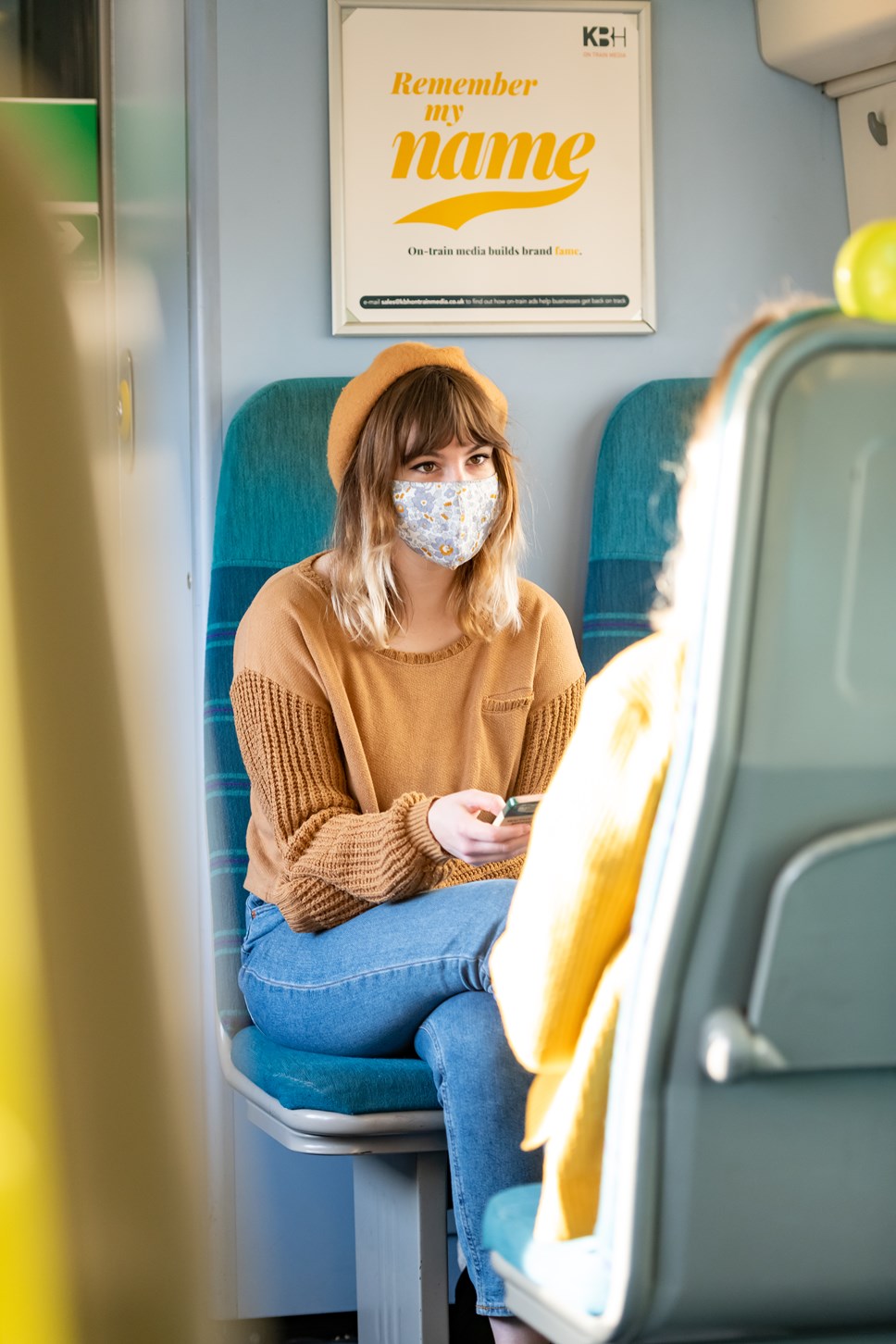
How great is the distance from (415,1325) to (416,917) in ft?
1.70

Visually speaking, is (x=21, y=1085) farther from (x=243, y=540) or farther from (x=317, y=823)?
(x=243, y=540)

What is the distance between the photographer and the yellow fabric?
1007 mm

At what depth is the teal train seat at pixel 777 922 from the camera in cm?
87

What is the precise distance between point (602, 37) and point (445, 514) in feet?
3.26

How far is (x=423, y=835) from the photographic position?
169 cm

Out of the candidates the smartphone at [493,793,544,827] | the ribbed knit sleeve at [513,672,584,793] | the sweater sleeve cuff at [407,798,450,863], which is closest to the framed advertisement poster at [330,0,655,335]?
the ribbed knit sleeve at [513,672,584,793]

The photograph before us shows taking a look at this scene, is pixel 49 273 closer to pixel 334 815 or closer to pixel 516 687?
pixel 334 815

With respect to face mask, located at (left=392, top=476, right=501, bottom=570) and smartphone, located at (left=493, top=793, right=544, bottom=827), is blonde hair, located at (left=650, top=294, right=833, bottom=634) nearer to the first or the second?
smartphone, located at (left=493, top=793, right=544, bottom=827)

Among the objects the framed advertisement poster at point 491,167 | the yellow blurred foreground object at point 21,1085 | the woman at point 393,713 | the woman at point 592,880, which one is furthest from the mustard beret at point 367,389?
the yellow blurred foreground object at point 21,1085

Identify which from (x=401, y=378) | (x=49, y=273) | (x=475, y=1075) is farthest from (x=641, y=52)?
(x=49, y=273)

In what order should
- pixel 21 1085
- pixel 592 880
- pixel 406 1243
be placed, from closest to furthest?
pixel 21 1085
pixel 592 880
pixel 406 1243

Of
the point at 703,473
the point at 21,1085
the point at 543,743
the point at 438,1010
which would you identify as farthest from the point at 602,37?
the point at 21,1085

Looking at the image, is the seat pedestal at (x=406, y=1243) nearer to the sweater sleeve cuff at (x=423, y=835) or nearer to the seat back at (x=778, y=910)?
the sweater sleeve cuff at (x=423, y=835)

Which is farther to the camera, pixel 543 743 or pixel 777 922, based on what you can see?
pixel 543 743
